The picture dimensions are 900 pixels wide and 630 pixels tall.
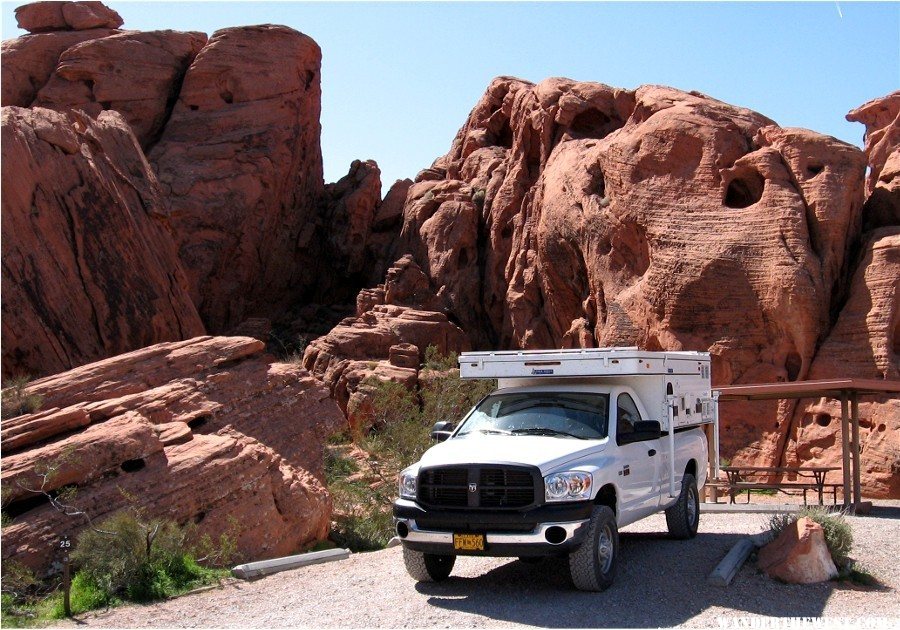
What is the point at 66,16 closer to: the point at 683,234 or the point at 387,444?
the point at 387,444

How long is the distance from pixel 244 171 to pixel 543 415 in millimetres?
29910

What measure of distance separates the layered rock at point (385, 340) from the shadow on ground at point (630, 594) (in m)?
16.6

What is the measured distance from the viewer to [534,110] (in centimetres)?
3225

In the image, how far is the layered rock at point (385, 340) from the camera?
27.6 meters

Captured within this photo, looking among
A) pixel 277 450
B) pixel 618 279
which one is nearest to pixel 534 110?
pixel 618 279

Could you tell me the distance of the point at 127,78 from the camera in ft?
124

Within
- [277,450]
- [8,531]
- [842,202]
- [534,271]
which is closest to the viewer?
[8,531]

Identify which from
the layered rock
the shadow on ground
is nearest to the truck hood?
the shadow on ground

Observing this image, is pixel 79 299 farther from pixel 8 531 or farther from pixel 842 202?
pixel 842 202

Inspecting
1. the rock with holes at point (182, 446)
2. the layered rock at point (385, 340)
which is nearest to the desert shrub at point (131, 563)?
the rock with holes at point (182, 446)

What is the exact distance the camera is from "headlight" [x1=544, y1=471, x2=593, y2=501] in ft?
27.8

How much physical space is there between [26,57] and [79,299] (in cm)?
2366

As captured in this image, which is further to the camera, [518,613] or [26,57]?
[26,57]

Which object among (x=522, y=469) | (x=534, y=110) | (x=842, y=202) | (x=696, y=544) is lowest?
(x=696, y=544)
